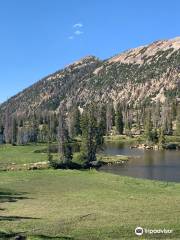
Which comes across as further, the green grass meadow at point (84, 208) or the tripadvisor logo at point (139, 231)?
the green grass meadow at point (84, 208)

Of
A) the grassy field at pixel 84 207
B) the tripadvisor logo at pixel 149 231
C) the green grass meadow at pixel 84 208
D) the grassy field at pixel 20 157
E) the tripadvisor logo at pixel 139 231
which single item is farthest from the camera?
the grassy field at pixel 20 157

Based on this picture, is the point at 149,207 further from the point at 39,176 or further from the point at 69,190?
the point at 39,176

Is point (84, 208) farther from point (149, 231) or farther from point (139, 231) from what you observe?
point (149, 231)

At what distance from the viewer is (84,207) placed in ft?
154

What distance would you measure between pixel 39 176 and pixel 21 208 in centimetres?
3243

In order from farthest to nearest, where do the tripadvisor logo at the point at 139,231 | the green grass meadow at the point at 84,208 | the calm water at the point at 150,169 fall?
the calm water at the point at 150,169, the green grass meadow at the point at 84,208, the tripadvisor logo at the point at 139,231

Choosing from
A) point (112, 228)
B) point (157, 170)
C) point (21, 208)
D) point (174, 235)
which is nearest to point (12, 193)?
point (21, 208)

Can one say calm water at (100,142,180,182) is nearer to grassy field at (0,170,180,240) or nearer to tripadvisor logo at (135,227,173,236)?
grassy field at (0,170,180,240)

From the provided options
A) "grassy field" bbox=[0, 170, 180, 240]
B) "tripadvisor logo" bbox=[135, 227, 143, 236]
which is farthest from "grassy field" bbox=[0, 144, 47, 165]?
"tripadvisor logo" bbox=[135, 227, 143, 236]

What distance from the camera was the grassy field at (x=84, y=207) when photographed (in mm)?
35906

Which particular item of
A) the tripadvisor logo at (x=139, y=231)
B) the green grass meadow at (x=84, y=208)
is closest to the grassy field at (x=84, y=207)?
the green grass meadow at (x=84, y=208)

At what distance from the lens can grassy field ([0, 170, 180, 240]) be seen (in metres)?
35.9

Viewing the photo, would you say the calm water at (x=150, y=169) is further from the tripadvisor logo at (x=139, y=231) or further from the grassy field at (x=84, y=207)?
the tripadvisor logo at (x=139, y=231)

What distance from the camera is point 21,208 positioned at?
155ft
